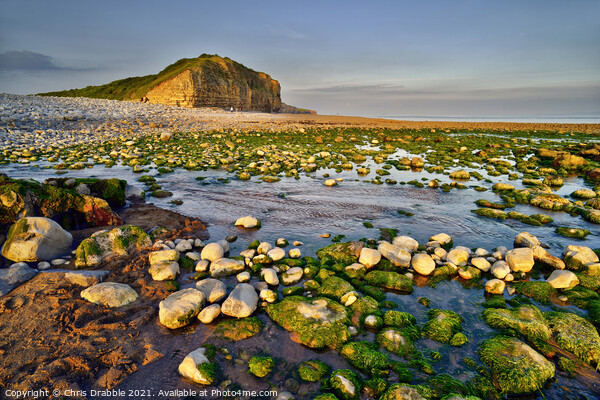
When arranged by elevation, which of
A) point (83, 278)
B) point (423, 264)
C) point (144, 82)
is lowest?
point (83, 278)

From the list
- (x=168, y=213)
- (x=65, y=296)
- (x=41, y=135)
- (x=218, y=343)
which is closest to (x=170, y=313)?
(x=218, y=343)

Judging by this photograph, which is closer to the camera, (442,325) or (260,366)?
(260,366)

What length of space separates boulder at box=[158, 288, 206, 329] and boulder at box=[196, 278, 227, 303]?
175 millimetres

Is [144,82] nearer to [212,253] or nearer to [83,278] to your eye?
[212,253]

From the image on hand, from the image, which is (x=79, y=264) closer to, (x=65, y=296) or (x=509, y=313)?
(x=65, y=296)

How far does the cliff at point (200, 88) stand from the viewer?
204 ft

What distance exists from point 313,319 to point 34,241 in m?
5.56

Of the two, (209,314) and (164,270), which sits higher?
(164,270)

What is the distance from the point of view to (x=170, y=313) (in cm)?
441

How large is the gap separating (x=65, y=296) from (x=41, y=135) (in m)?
24.1

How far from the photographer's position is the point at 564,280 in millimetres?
5664

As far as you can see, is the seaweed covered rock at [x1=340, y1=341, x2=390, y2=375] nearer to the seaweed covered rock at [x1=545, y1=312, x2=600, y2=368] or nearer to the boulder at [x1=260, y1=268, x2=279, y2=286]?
the boulder at [x1=260, y1=268, x2=279, y2=286]

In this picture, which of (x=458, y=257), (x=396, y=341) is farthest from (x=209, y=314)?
(x=458, y=257)

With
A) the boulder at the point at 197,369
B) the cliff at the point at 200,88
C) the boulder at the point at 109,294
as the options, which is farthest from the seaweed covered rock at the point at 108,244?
the cliff at the point at 200,88
